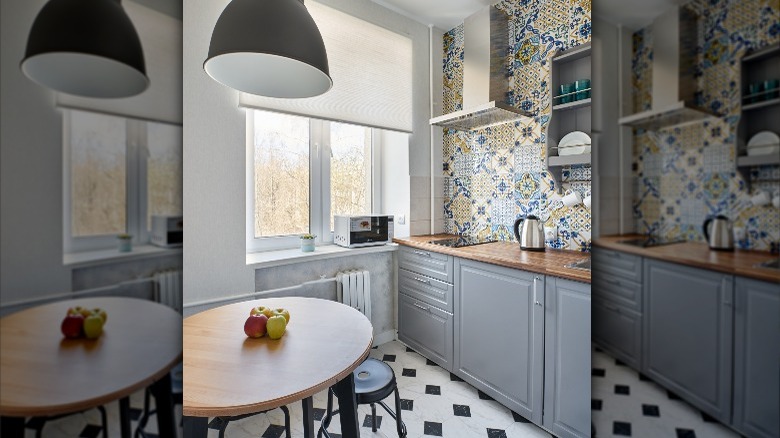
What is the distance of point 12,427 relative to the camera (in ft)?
0.23

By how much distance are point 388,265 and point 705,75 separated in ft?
7.96

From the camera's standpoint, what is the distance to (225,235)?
1713 millimetres

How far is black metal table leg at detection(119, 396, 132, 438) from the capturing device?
80 millimetres

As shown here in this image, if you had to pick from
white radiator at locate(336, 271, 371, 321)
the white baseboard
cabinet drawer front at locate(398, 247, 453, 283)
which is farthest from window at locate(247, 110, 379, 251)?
the white baseboard

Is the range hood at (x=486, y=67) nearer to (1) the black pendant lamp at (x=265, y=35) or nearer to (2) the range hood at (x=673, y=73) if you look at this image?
(1) the black pendant lamp at (x=265, y=35)

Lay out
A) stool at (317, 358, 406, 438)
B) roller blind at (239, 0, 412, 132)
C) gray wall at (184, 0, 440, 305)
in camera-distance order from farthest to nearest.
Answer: roller blind at (239, 0, 412, 132)
gray wall at (184, 0, 440, 305)
stool at (317, 358, 406, 438)

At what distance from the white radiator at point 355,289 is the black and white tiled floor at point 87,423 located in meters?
2.12

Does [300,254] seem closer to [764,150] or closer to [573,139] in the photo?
[573,139]

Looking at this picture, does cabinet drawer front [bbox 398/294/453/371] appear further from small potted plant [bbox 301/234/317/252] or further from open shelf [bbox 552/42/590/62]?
open shelf [bbox 552/42/590/62]

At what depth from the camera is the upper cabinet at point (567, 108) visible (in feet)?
5.83

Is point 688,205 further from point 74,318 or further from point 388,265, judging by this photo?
point 388,265

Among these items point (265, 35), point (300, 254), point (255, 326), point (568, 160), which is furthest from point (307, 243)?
point (568, 160)

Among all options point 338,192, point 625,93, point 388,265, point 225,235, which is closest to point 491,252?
point 388,265

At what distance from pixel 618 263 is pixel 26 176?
0.47 ft
